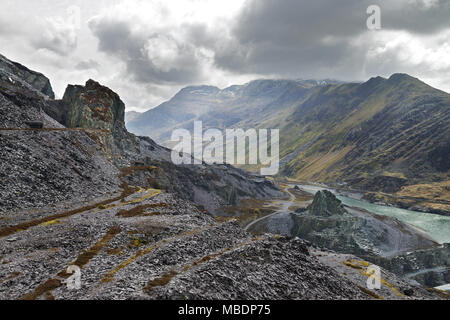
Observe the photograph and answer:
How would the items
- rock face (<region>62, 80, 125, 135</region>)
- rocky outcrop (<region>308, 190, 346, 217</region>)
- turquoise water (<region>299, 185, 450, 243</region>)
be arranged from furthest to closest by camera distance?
turquoise water (<region>299, 185, 450, 243</region>) < rocky outcrop (<region>308, 190, 346, 217</region>) < rock face (<region>62, 80, 125, 135</region>)

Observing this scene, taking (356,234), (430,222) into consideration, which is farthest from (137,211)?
(430,222)

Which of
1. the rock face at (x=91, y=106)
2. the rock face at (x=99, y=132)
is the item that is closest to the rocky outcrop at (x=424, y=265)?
the rock face at (x=99, y=132)

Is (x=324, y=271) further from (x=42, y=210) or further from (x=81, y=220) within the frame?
(x=42, y=210)

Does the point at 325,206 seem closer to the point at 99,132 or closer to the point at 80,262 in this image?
the point at 99,132

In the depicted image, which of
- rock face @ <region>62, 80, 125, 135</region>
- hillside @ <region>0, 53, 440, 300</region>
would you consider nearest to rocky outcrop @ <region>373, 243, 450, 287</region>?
hillside @ <region>0, 53, 440, 300</region>

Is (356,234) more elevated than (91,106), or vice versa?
(91,106)

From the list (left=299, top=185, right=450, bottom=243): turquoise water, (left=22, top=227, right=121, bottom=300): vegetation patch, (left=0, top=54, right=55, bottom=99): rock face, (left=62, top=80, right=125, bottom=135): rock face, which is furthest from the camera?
(left=299, top=185, right=450, bottom=243): turquoise water

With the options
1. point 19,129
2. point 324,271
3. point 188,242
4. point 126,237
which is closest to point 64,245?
point 126,237

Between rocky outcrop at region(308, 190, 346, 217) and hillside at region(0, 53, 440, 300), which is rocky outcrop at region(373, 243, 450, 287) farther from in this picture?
rocky outcrop at region(308, 190, 346, 217)
